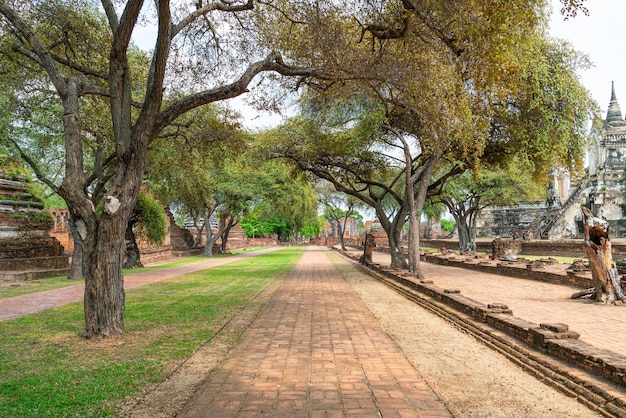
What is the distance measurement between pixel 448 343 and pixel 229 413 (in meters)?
3.52

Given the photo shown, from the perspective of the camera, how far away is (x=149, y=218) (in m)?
19.9

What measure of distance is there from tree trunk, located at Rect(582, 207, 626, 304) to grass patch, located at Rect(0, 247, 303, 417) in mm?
7071

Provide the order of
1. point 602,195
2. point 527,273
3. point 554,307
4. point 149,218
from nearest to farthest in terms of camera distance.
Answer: point 554,307, point 527,273, point 149,218, point 602,195

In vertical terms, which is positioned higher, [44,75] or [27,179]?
[44,75]

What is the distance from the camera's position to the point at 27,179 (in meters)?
17.7

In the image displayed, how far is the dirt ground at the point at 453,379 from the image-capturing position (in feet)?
12.6

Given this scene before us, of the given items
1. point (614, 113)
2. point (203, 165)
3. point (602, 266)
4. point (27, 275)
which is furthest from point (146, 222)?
point (614, 113)

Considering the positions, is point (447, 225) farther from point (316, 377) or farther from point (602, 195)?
point (316, 377)

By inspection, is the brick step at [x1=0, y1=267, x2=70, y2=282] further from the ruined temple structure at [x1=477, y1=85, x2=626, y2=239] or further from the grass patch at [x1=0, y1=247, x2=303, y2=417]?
the ruined temple structure at [x1=477, y1=85, x2=626, y2=239]

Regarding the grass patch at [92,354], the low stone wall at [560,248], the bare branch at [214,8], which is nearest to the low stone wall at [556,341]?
the grass patch at [92,354]

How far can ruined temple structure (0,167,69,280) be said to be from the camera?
15219mm

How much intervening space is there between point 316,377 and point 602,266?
7157mm

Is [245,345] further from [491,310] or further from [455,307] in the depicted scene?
[455,307]

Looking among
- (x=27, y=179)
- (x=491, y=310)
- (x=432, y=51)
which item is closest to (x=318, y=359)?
(x=491, y=310)
